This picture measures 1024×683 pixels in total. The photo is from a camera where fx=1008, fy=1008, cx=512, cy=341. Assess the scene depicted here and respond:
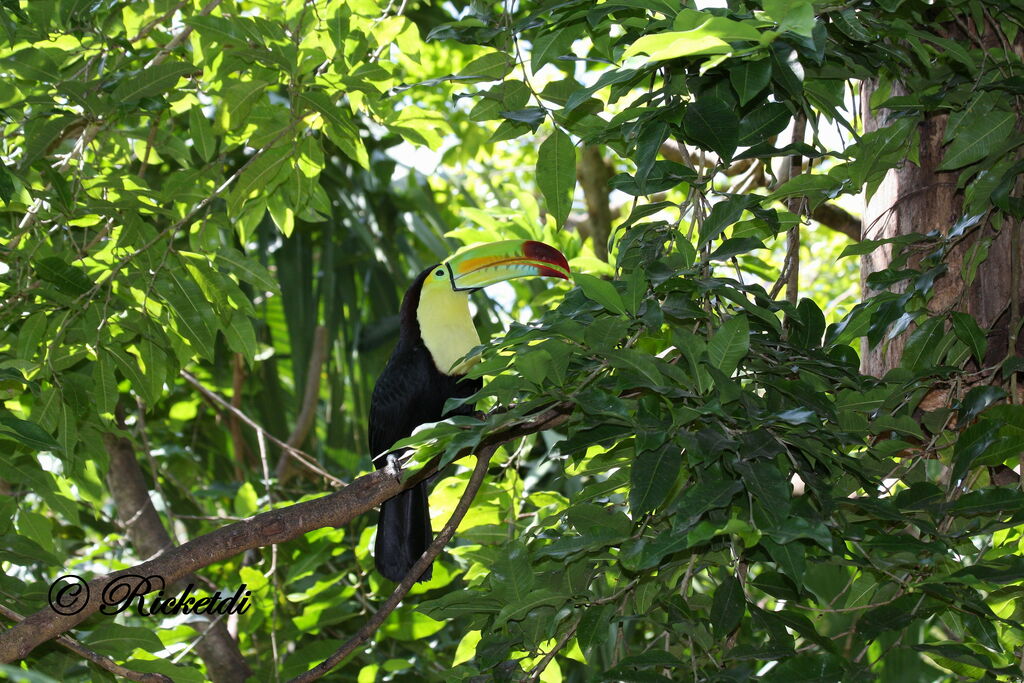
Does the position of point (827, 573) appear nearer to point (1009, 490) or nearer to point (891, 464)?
point (891, 464)

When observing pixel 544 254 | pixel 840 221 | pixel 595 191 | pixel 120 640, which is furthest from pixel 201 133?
pixel 595 191

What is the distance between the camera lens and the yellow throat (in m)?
3.22

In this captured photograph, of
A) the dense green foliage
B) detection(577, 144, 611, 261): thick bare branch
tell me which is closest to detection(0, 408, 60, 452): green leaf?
the dense green foliage

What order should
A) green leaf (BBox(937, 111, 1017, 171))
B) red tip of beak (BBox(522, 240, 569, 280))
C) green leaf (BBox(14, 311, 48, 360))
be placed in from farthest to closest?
red tip of beak (BBox(522, 240, 569, 280)) < green leaf (BBox(14, 311, 48, 360)) < green leaf (BBox(937, 111, 1017, 171))

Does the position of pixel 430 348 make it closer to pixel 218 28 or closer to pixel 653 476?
pixel 218 28

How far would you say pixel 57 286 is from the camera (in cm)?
236

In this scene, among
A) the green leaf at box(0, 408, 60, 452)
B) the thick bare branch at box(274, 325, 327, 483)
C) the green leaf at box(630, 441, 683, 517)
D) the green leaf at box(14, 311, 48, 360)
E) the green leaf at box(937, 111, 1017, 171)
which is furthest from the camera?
the thick bare branch at box(274, 325, 327, 483)

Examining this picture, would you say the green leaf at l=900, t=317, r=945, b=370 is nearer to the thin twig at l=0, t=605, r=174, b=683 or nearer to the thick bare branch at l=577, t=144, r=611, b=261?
the thin twig at l=0, t=605, r=174, b=683

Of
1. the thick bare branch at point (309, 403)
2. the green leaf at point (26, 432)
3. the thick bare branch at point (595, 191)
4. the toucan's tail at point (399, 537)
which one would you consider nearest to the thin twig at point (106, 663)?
the green leaf at point (26, 432)

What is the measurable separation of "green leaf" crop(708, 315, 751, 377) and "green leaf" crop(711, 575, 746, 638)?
14.7 inches

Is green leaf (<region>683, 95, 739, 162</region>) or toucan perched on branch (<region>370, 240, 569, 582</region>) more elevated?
green leaf (<region>683, 95, 739, 162</region>)

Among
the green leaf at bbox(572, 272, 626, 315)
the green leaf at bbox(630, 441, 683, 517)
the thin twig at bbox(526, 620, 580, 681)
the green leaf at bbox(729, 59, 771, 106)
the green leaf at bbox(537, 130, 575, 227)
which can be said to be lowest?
the thin twig at bbox(526, 620, 580, 681)

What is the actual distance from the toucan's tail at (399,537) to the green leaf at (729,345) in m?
1.55

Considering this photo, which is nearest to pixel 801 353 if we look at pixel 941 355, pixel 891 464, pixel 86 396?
pixel 891 464
